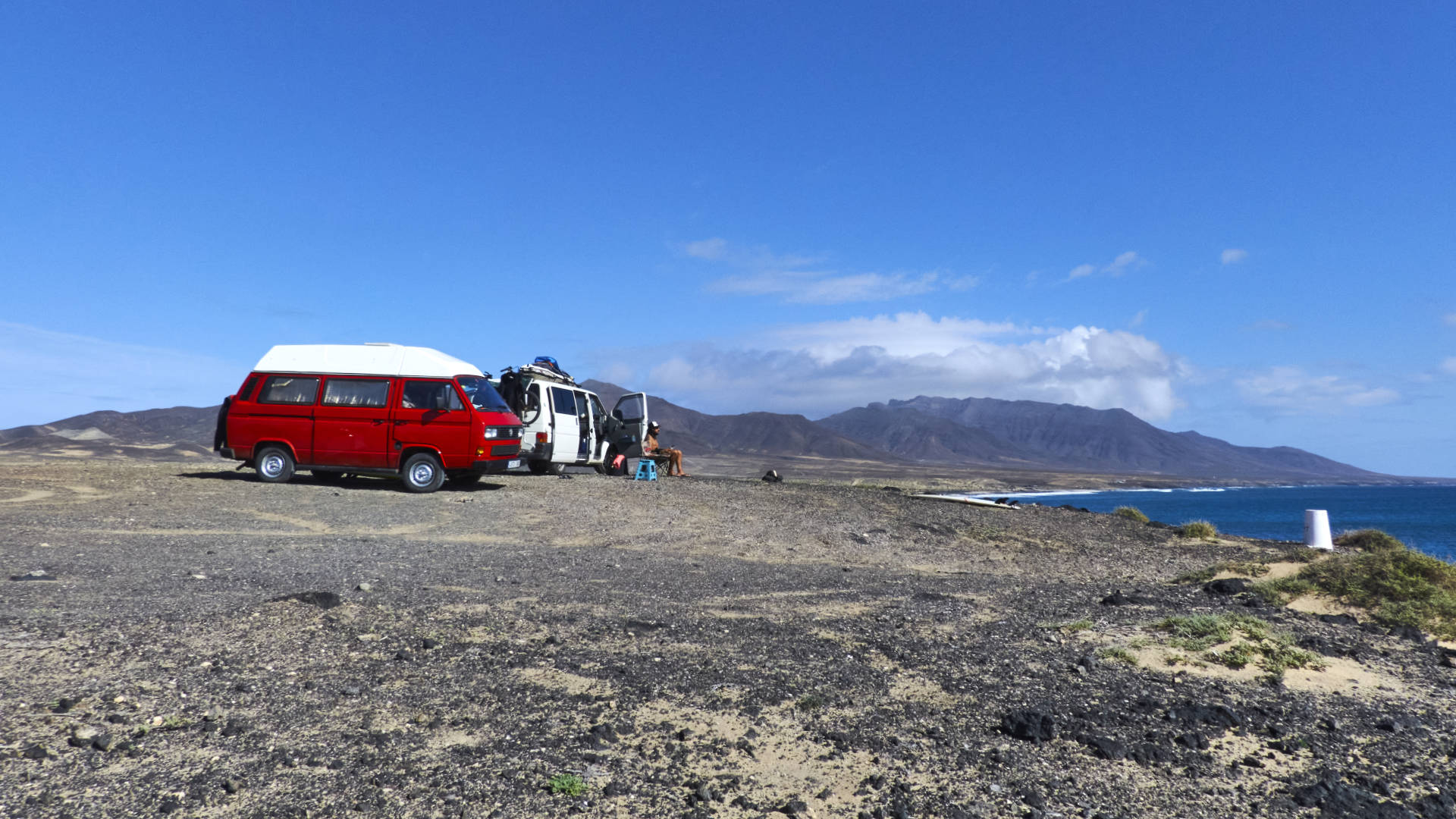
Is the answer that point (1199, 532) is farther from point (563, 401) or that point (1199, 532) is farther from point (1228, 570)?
point (563, 401)

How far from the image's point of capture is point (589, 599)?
26.0 feet

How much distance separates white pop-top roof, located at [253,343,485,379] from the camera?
52.5 ft

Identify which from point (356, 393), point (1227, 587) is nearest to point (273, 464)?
point (356, 393)

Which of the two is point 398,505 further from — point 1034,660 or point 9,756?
point 1034,660

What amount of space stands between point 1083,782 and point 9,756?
5.24 metres

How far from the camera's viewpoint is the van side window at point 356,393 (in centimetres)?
1588

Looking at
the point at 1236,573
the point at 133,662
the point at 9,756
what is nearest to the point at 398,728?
the point at 9,756

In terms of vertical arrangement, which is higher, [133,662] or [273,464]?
[273,464]

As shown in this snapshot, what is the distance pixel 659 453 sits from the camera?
80.0ft

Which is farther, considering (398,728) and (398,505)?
(398,505)

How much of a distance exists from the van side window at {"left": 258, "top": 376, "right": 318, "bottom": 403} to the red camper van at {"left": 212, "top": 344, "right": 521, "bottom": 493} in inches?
0.6

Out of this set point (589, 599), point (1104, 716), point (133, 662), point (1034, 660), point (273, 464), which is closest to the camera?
point (1104, 716)

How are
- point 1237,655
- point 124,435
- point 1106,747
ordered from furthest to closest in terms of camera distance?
point 124,435 → point 1237,655 → point 1106,747

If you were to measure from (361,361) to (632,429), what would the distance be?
831cm
